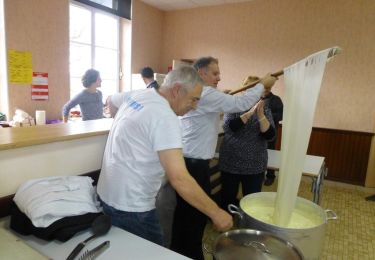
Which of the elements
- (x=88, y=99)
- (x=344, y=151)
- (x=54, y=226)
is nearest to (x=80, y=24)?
(x=88, y=99)

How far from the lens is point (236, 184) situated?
1.96 m

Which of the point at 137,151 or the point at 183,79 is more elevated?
the point at 183,79

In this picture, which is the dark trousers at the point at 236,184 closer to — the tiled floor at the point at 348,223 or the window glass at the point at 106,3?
the tiled floor at the point at 348,223

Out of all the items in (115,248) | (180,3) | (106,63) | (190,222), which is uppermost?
(180,3)

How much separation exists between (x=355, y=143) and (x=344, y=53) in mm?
1166

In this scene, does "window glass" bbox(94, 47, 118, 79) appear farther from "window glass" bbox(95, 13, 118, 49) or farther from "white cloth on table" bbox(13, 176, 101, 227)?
"white cloth on table" bbox(13, 176, 101, 227)

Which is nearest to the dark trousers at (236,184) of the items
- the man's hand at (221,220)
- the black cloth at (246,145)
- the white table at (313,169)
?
the black cloth at (246,145)

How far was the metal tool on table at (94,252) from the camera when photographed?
0.84 m

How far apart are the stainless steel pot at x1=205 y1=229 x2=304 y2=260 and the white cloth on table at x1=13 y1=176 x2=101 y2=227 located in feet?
1.59

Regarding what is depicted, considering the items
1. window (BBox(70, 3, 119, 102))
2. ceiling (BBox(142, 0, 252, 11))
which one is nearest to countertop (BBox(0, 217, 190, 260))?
window (BBox(70, 3, 119, 102))

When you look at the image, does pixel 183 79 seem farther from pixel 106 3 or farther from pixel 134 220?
pixel 106 3

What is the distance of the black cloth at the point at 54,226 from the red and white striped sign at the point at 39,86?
260cm

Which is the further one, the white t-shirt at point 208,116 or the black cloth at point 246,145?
the black cloth at point 246,145

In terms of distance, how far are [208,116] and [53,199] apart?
96cm
